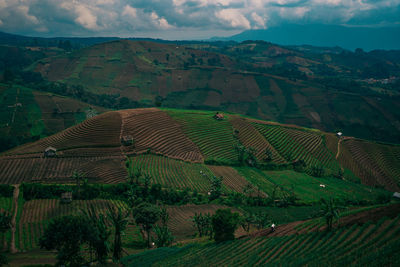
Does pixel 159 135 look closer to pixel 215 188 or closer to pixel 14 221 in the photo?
pixel 215 188

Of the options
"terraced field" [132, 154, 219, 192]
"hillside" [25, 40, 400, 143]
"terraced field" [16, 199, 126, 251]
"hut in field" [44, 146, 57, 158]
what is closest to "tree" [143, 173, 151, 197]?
"terraced field" [132, 154, 219, 192]

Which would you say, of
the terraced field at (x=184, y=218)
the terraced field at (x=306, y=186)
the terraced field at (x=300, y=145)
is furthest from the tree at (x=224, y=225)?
the terraced field at (x=300, y=145)

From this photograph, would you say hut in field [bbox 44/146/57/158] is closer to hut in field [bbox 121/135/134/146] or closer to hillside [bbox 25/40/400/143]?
hut in field [bbox 121/135/134/146]

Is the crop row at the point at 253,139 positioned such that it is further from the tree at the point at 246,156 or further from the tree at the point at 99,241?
the tree at the point at 99,241

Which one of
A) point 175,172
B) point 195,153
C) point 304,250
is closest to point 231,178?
point 195,153

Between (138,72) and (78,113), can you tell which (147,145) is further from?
(138,72)

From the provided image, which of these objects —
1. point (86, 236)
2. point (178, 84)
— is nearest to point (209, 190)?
point (86, 236)
